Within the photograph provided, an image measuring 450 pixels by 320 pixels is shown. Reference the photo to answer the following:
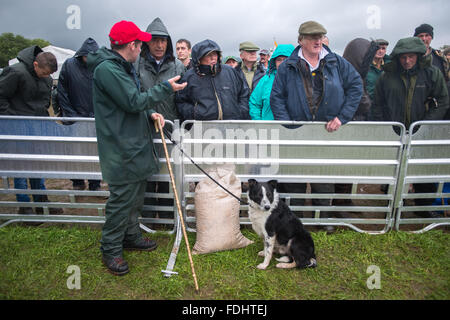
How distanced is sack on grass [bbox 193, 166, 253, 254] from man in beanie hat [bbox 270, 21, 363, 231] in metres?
1.31

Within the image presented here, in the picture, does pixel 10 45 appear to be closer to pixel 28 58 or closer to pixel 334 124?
pixel 28 58

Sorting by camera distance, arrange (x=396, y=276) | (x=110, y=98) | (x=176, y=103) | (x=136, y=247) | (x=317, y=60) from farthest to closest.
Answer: (x=176, y=103) → (x=317, y=60) → (x=136, y=247) → (x=396, y=276) → (x=110, y=98)

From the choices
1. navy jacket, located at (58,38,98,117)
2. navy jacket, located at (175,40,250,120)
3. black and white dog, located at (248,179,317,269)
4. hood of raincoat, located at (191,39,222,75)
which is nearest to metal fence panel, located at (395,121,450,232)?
black and white dog, located at (248,179,317,269)

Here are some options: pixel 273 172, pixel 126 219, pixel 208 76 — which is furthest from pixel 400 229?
pixel 126 219

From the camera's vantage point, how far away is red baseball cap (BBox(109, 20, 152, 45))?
8.98 ft

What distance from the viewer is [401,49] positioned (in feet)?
13.2

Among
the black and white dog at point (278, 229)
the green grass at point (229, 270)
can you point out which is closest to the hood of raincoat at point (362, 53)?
the green grass at point (229, 270)

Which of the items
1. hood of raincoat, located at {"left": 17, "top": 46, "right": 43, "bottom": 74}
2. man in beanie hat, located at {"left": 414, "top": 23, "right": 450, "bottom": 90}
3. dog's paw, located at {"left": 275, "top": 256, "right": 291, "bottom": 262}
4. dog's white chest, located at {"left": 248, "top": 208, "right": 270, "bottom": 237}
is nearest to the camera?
dog's white chest, located at {"left": 248, "top": 208, "right": 270, "bottom": 237}

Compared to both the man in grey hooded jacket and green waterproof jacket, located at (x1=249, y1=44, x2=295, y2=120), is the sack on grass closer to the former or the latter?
the man in grey hooded jacket

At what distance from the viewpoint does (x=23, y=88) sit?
13.1ft

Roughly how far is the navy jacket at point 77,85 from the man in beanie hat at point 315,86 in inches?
132

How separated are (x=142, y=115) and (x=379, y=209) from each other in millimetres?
3470

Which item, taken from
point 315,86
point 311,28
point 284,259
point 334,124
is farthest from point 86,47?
point 284,259

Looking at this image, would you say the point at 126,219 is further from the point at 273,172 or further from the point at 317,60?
the point at 317,60
